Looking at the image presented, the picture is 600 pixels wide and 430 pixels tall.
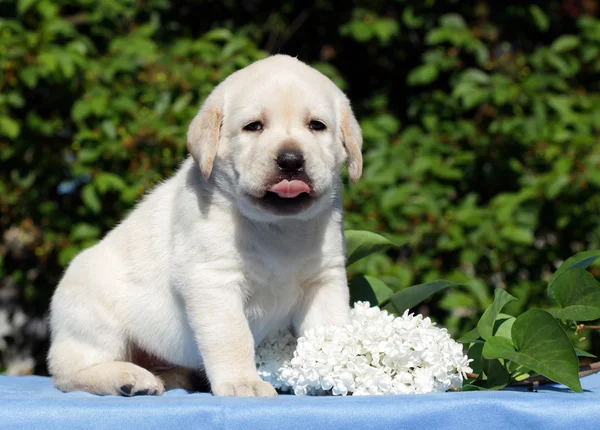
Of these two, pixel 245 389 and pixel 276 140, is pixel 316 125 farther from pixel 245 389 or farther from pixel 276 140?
pixel 245 389

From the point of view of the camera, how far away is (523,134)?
5.02 metres

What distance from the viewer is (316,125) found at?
2922 millimetres

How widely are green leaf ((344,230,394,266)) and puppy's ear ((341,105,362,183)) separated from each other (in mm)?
436

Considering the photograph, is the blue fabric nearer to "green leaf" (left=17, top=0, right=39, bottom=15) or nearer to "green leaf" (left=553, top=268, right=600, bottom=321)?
"green leaf" (left=553, top=268, right=600, bottom=321)

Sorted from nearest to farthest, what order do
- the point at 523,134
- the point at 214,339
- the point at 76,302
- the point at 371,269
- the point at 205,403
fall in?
the point at 205,403 < the point at 214,339 < the point at 76,302 < the point at 371,269 < the point at 523,134

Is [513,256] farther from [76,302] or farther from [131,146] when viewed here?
[76,302]

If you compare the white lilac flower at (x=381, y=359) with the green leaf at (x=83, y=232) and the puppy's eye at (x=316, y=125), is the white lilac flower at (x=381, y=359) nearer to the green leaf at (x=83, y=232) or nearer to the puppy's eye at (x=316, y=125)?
the puppy's eye at (x=316, y=125)

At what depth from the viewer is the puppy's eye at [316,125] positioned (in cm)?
291

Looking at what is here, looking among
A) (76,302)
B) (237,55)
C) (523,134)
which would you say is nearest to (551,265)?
(523,134)

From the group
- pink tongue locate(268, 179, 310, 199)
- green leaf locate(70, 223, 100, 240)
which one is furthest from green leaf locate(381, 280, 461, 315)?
green leaf locate(70, 223, 100, 240)

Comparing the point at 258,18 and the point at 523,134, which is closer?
the point at 523,134

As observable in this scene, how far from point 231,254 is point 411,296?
84 centimetres

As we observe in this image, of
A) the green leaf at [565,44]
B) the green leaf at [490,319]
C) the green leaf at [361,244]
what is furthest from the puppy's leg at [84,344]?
the green leaf at [565,44]

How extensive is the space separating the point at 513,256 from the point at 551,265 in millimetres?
250
